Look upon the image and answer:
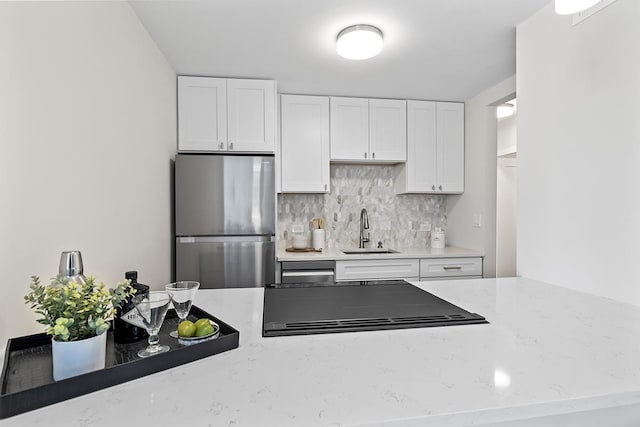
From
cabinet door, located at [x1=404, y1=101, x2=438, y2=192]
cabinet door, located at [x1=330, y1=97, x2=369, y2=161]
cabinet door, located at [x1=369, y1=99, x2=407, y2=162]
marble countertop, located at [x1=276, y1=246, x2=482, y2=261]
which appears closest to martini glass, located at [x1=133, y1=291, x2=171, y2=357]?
marble countertop, located at [x1=276, y1=246, x2=482, y2=261]

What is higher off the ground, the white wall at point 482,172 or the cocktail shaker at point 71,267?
the white wall at point 482,172

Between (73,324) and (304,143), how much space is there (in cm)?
261

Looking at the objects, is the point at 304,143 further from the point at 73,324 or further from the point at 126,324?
the point at 73,324

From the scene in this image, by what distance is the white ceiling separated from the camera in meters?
1.83

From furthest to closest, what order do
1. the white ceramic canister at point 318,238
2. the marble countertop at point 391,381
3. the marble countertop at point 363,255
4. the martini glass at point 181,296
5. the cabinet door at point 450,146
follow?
the cabinet door at point 450,146, the white ceramic canister at point 318,238, the marble countertop at point 363,255, the martini glass at point 181,296, the marble countertop at point 391,381

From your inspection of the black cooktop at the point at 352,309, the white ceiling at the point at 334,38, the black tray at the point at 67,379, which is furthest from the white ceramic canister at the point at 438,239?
the black tray at the point at 67,379

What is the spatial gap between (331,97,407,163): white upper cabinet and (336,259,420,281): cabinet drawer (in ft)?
3.26

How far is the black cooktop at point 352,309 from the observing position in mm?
1087

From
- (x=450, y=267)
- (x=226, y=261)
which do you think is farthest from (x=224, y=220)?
(x=450, y=267)

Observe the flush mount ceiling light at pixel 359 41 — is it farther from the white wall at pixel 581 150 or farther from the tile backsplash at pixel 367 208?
the tile backsplash at pixel 367 208

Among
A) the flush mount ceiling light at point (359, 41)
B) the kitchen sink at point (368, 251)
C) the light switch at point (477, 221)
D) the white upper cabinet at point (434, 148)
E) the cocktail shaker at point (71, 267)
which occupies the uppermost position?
the flush mount ceiling light at point (359, 41)

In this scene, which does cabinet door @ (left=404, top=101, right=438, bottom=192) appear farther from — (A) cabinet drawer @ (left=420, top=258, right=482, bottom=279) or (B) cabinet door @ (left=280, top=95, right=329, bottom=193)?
(B) cabinet door @ (left=280, top=95, right=329, bottom=193)

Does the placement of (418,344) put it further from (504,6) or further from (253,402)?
(504,6)

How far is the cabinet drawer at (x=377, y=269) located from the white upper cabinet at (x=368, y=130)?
0.99 metres
